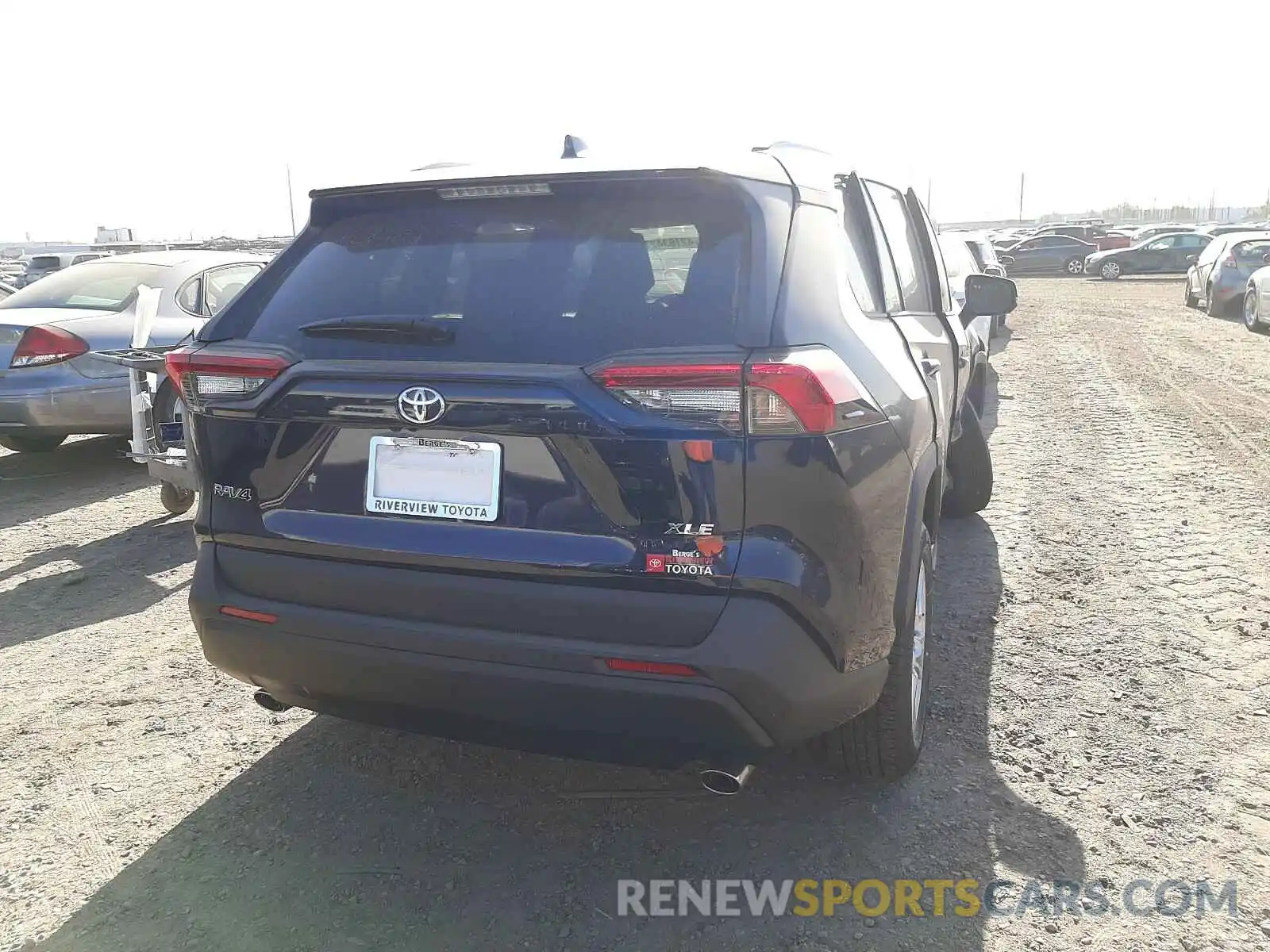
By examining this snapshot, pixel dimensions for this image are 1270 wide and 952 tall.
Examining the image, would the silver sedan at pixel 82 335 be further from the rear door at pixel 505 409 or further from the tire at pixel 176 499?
the rear door at pixel 505 409

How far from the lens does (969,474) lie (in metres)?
5.88

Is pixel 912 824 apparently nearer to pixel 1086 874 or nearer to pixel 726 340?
pixel 1086 874

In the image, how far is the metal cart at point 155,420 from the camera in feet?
18.1

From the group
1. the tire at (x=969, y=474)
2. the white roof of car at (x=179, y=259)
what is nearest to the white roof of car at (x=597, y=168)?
the tire at (x=969, y=474)

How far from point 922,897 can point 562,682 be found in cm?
112

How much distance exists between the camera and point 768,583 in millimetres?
2260

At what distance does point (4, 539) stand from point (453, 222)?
471 cm

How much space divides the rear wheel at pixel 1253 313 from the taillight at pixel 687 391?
645 inches

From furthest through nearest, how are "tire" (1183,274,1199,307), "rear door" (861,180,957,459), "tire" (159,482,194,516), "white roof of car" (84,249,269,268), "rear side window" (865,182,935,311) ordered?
"tire" (1183,274,1199,307) < "white roof of car" (84,249,269,268) < "tire" (159,482,194,516) < "rear side window" (865,182,935,311) < "rear door" (861,180,957,459)

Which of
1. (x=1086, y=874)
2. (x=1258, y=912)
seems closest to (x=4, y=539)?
(x=1086, y=874)

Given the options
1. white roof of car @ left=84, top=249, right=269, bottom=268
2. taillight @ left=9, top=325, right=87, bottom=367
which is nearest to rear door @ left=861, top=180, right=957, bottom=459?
taillight @ left=9, top=325, right=87, bottom=367

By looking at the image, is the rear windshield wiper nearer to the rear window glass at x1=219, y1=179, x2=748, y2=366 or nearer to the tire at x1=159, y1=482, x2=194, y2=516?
the rear window glass at x1=219, y1=179, x2=748, y2=366

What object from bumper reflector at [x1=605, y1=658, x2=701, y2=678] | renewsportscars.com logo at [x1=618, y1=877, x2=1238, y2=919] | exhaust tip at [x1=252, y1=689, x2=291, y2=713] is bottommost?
renewsportscars.com logo at [x1=618, y1=877, x2=1238, y2=919]

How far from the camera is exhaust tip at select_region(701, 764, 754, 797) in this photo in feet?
8.00
